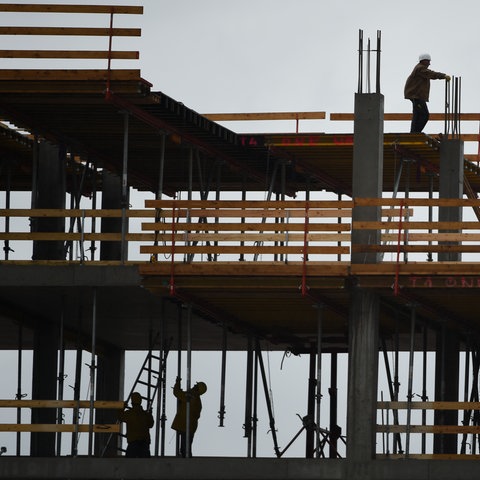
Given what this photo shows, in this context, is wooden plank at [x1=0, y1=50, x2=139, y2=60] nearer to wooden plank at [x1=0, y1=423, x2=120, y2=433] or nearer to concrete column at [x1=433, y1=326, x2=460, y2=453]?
wooden plank at [x1=0, y1=423, x2=120, y2=433]

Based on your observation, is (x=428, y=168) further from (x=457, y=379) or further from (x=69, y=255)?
(x=69, y=255)

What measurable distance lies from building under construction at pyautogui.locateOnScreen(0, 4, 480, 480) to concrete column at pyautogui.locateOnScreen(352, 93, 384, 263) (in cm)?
4

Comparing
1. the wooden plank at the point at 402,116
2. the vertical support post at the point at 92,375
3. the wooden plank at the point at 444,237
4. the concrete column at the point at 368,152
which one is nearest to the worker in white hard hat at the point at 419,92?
the wooden plank at the point at 402,116

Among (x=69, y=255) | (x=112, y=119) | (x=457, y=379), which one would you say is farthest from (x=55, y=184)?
(x=457, y=379)

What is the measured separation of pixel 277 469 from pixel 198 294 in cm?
407

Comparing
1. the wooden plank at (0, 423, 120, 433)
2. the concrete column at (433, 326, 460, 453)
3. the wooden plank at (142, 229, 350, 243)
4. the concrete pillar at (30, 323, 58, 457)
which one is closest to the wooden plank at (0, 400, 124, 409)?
the wooden plank at (0, 423, 120, 433)

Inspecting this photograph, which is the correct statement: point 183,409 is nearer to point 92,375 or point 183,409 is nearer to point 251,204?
point 92,375

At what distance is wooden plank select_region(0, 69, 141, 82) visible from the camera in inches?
1473

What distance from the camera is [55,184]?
4391cm

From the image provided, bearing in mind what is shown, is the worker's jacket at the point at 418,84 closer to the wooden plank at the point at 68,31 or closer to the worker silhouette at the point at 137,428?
the wooden plank at the point at 68,31

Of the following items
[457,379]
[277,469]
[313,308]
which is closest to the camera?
[277,469]

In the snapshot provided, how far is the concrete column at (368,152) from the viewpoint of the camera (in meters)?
37.9

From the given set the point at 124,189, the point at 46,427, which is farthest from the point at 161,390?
the point at 124,189

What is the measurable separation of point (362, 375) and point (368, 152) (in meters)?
4.58
